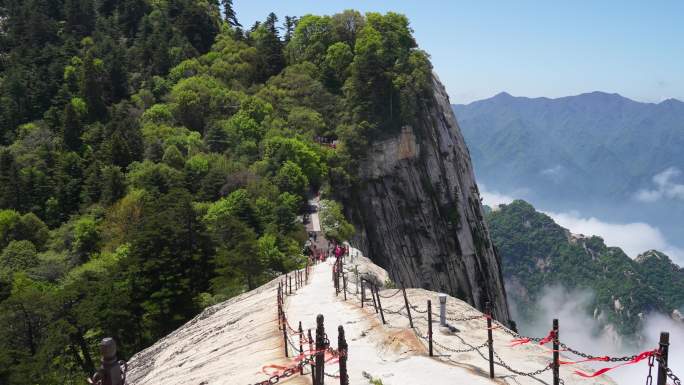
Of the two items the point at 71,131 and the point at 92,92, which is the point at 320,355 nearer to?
the point at 71,131

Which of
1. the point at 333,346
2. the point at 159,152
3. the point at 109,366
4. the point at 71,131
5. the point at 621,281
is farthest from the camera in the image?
the point at 621,281

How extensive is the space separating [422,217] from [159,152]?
34739 mm

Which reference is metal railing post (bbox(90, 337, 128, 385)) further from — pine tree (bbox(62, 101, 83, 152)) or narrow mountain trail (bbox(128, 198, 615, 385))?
pine tree (bbox(62, 101, 83, 152))

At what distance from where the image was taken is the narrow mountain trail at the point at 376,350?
13.6 m

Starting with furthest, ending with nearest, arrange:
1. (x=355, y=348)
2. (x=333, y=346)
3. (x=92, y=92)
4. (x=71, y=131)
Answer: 1. (x=92, y=92)
2. (x=71, y=131)
3. (x=333, y=346)
4. (x=355, y=348)

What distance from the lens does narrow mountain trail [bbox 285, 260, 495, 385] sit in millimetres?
13609

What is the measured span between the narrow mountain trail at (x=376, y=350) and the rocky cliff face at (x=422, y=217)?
44794mm

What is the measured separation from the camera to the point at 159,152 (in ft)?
232

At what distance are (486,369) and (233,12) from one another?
12740 cm

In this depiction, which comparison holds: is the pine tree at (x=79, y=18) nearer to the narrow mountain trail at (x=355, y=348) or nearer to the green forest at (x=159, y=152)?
the green forest at (x=159, y=152)

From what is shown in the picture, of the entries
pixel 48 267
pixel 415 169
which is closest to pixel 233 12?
pixel 415 169

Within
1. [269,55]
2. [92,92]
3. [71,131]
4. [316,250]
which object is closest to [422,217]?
[316,250]

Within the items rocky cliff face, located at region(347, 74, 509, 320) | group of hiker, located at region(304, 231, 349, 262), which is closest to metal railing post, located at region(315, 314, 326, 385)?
group of hiker, located at region(304, 231, 349, 262)

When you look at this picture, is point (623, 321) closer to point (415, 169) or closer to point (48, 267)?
point (415, 169)
